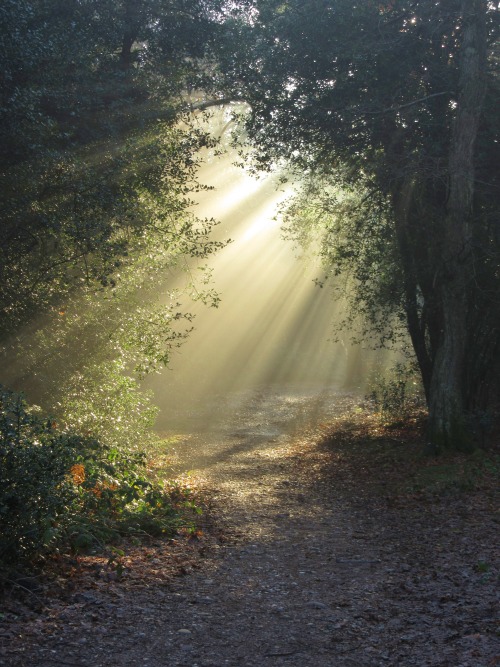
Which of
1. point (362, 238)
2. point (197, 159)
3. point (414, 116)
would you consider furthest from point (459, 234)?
point (197, 159)

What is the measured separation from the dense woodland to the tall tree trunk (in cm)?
3

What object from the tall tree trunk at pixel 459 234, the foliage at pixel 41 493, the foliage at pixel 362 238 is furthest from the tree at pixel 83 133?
the tall tree trunk at pixel 459 234

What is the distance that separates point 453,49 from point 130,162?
7.71 meters

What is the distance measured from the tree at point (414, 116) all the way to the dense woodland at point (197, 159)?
0.14 ft

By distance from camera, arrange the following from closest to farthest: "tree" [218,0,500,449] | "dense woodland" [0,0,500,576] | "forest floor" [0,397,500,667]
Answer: "forest floor" [0,397,500,667], "dense woodland" [0,0,500,576], "tree" [218,0,500,449]

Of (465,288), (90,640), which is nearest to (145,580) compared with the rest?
(90,640)

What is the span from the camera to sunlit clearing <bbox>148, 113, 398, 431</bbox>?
34656 mm

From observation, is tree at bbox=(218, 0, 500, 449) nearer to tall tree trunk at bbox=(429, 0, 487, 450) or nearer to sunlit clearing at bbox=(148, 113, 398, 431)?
tall tree trunk at bbox=(429, 0, 487, 450)

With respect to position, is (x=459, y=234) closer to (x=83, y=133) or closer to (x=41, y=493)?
(x=83, y=133)

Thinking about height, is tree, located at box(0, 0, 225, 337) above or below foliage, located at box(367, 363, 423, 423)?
above

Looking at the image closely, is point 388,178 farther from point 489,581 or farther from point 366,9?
point 489,581

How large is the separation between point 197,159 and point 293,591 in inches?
398

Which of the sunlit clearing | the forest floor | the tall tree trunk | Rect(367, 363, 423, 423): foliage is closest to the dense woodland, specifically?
the tall tree trunk

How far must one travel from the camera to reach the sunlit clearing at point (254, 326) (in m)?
34.7
